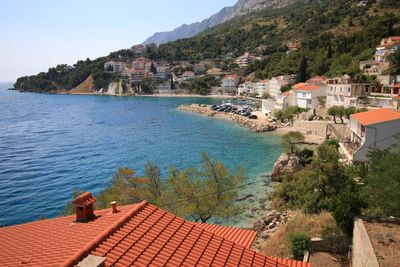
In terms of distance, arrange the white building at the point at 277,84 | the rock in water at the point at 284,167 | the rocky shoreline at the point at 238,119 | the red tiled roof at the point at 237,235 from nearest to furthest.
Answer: the red tiled roof at the point at 237,235, the rock in water at the point at 284,167, the rocky shoreline at the point at 238,119, the white building at the point at 277,84

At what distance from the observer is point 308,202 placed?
669 inches

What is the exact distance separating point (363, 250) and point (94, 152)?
137 ft

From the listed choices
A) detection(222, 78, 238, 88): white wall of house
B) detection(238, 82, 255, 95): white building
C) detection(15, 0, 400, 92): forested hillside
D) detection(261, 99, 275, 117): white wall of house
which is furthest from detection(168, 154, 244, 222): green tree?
detection(222, 78, 238, 88): white wall of house

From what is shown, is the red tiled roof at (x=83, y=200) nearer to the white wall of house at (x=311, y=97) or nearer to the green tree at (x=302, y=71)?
the white wall of house at (x=311, y=97)

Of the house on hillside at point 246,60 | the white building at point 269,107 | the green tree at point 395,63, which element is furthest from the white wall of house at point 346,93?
the house on hillside at point 246,60

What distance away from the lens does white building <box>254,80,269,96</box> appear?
360 ft

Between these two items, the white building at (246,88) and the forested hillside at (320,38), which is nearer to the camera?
the forested hillside at (320,38)

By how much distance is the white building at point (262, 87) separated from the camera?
10987 centimetres

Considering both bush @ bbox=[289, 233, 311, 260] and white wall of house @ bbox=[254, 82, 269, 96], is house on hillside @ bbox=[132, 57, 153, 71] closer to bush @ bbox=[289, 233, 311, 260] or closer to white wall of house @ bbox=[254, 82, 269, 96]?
white wall of house @ bbox=[254, 82, 269, 96]

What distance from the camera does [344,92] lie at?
48.3m

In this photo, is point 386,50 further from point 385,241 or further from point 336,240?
point 385,241

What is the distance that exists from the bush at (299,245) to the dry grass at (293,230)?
2.21 feet

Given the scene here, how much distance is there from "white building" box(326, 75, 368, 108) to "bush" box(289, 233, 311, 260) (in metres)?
37.4

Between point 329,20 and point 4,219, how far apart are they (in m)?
142
